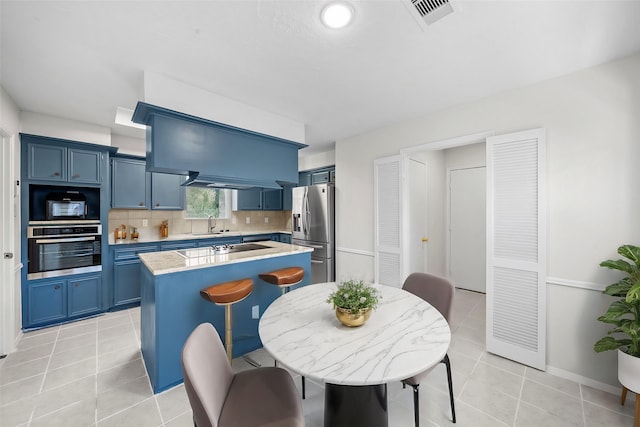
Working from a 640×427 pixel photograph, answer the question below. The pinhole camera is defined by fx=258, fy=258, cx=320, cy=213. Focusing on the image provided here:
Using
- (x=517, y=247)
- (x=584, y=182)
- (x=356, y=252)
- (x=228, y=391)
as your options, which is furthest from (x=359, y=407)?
(x=356, y=252)

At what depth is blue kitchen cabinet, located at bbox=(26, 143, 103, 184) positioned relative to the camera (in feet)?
10.2

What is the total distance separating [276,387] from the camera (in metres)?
1.33

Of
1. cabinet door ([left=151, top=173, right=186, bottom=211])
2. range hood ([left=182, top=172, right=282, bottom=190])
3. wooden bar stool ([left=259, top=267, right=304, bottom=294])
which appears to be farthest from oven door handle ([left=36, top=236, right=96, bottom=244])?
wooden bar stool ([left=259, top=267, right=304, bottom=294])

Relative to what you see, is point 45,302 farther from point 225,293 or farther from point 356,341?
point 356,341

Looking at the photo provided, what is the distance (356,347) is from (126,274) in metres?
3.89

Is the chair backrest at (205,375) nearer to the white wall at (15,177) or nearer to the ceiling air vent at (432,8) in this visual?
the ceiling air vent at (432,8)

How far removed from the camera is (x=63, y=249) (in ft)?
10.7

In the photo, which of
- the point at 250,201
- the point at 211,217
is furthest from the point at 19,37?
the point at 250,201

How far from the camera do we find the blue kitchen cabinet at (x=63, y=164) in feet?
10.2

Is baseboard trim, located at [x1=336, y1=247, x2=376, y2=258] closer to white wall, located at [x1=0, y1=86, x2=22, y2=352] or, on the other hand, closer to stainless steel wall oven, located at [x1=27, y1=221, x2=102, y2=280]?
stainless steel wall oven, located at [x1=27, y1=221, x2=102, y2=280]

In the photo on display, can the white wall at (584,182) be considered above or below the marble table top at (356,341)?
above

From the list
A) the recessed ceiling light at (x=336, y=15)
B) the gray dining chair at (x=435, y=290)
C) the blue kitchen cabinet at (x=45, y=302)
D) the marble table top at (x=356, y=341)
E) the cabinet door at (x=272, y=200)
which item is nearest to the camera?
the marble table top at (x=356, y=341)

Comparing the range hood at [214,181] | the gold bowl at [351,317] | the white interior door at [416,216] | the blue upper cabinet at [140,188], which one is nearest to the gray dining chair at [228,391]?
the gold bowl at [351,317]

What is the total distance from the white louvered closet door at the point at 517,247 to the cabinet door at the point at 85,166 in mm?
4840
